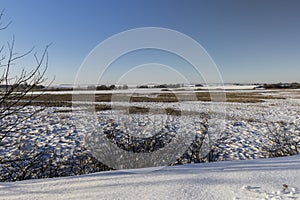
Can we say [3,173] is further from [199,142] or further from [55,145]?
[199,142]

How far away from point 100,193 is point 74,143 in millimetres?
5150

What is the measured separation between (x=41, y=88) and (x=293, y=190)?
2966 millimetres

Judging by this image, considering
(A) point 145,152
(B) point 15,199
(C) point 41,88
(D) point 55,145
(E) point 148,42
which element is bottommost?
(D) point 55,145

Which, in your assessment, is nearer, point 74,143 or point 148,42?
point 148,42

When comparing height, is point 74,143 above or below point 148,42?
below

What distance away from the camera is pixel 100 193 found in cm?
180

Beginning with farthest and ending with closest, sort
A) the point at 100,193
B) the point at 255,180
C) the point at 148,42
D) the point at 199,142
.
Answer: the point at 199,142
the point at 148,42
the point at 255,180
the point at 100,193

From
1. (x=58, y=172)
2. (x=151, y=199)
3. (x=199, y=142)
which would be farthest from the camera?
(x=199, y=142)

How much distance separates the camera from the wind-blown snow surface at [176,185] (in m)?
1.73

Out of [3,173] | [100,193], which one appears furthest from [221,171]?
[3,173]

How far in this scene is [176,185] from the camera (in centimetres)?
190

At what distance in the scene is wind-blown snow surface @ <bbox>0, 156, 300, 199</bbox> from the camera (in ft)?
5.69

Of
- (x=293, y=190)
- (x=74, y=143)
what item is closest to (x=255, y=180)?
(x=293, y=190)

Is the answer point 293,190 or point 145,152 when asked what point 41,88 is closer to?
point 145,152
